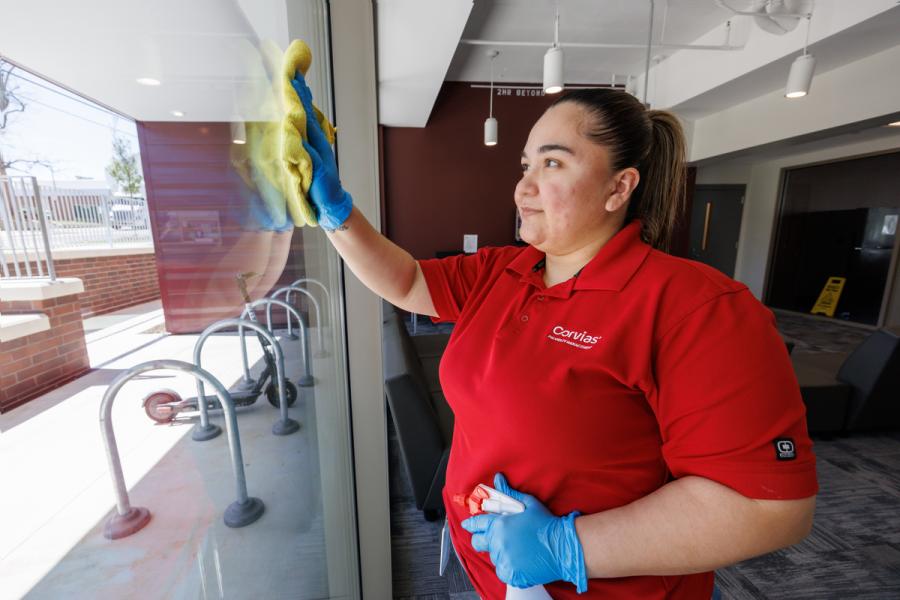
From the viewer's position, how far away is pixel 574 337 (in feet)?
2.17

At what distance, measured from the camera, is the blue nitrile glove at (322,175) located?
1.96 feet

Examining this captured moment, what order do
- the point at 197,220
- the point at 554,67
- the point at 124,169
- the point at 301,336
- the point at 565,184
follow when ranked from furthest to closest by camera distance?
1. the point at 554,67
2. the point at 301,336
3. the point at 565,184
4. the point at 197,220
5. the point at 124,169

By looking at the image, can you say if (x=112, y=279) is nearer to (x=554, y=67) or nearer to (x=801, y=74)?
(x=554, y=67)

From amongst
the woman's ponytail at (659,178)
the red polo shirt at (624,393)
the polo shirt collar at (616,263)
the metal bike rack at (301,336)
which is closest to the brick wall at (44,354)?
the metal bike rack at (301,336)

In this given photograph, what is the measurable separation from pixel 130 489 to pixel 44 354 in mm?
160

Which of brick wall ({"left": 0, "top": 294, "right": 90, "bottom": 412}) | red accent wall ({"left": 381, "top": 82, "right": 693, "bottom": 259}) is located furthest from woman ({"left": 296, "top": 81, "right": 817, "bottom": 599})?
red accent wall ({"left": 381, "top": 82, "right": 693, "bottom": 259})

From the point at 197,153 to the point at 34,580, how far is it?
1.35 feet

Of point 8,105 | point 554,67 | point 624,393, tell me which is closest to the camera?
point 8,105

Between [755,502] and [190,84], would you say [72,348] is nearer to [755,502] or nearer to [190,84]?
[190,84]

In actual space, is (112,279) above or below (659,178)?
below

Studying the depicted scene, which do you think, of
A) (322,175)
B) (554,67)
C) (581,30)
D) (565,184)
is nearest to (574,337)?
(565,184)

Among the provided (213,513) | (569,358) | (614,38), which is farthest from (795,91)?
(213,513)

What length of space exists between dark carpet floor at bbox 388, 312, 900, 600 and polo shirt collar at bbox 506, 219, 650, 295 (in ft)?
5.09

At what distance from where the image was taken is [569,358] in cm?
64
